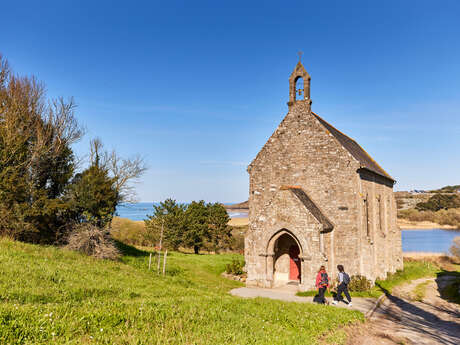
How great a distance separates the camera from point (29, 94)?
65.6 feet

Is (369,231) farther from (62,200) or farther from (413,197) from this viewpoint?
(413,197)

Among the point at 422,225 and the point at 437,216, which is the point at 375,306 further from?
the point at 437,216

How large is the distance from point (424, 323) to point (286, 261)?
8151 mm

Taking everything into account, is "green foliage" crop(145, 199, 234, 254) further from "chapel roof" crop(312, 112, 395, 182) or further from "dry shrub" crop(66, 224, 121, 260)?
"chapel roof" crop(312, 112, 395, 182)

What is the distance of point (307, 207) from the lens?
16.4 metres

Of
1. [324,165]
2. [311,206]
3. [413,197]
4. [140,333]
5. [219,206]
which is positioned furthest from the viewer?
[413,197]

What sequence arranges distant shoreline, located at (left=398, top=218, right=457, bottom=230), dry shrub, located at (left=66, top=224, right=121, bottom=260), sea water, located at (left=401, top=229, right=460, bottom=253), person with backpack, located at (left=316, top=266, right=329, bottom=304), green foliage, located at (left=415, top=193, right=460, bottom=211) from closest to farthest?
person with backpack, located at (left=316, top=266, right=329, bottom=304) < dry shrub, located at (left=66, top=224, right=121, bottom=260) < sea water, located at (left=401, top=229, right=460, bottom=253) < distant shoreline, located at (left=398, top=218, right=457, bottom=230) < green foliage, located at (left=415, top=193, right=460, bottom=211)

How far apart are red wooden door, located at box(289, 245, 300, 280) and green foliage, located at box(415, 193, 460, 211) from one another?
3348 inches

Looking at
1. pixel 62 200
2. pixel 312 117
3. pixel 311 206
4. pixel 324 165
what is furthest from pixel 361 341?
pixel 62 200

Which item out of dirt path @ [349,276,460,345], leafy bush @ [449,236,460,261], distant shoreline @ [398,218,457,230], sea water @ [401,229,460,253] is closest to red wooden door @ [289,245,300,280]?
dirt path @ [349,276,460,345]

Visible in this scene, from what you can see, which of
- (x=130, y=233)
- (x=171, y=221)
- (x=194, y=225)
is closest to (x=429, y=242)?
(x=194, y=225)

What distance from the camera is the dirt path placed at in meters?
9.43

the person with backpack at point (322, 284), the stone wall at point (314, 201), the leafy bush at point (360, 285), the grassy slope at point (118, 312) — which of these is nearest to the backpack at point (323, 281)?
the person with backpack at point (322, 284)

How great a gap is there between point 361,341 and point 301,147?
39.6 ft
